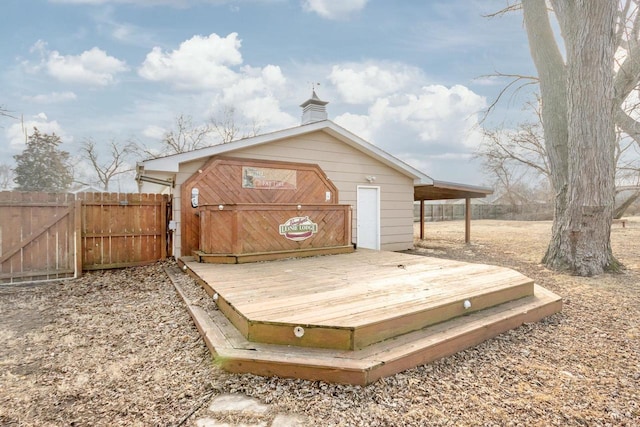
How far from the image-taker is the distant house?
6.60 metres

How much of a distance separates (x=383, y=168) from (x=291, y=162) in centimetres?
303

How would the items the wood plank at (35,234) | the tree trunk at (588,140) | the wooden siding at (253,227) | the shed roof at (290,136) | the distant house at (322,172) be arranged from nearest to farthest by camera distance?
the wood plank at (35,234) < the wooden siding at (253,227) < the tree trunk at (588,140) < the shed roof at (290,136) < the distant house at (322,172)

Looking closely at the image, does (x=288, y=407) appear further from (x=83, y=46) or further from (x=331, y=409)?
(x=83, y=46)

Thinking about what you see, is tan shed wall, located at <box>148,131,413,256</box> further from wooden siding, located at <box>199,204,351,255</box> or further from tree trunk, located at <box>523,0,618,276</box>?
tree trunk, located at <box>523,0,618,276</box>

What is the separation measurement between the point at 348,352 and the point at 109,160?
28.2 metres

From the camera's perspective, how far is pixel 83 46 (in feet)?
35.7

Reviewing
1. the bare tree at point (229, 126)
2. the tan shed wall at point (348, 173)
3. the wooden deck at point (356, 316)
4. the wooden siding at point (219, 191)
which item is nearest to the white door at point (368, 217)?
the tan shed wall at point (348, 173)

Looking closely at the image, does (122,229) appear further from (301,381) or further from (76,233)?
(301,381)

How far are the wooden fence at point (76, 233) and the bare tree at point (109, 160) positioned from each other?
20.3 m

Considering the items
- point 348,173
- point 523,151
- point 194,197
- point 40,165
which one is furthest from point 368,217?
point 40,165

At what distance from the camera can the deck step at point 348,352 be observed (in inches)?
88.6

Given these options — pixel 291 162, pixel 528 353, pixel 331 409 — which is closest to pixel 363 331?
pixel 331 409

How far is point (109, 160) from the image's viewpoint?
24672mm

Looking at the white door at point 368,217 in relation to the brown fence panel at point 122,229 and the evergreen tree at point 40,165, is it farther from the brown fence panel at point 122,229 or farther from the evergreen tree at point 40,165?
the evergreen tree at point 40,165
